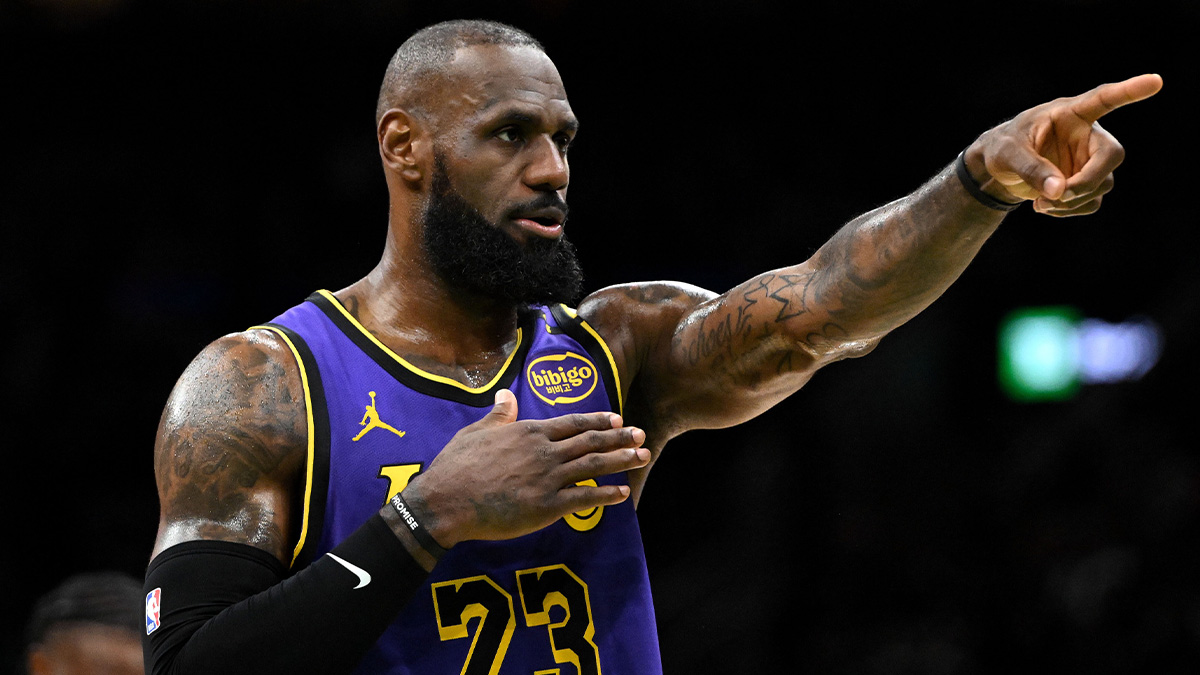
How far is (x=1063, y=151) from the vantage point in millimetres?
2361

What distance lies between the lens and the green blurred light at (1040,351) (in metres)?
8.41

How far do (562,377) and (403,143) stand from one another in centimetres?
73

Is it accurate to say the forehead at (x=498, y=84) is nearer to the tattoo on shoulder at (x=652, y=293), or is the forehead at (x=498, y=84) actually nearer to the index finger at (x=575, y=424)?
the tattoo on shoulder at (x=652, y=293)

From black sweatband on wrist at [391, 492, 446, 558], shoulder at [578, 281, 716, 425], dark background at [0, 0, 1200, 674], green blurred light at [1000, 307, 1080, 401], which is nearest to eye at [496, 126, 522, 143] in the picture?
shoulder at [578, 281, 716, 425]

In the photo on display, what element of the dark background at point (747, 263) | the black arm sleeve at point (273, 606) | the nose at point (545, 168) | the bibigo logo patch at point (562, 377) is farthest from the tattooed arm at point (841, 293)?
the dark background at point (747, 263)

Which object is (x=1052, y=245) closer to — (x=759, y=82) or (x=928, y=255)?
(x=759, y=82)

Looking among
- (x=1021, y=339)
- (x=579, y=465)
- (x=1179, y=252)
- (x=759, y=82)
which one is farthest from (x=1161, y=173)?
(x=579, y=465)

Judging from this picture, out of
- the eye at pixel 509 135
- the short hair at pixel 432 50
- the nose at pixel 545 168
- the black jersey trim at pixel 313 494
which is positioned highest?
the short hair at pixel 432 50

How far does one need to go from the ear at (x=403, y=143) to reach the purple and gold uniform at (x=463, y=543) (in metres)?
0.38

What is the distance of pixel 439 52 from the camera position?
3100 millimetres

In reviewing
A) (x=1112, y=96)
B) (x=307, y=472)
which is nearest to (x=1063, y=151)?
(x=1112, y=96)

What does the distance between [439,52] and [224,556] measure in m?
1.36

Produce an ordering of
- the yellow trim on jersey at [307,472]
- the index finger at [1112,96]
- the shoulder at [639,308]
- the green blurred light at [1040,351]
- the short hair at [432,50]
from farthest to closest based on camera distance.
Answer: the green blurred light at [1040,351]
the shoulder at [639,308]
the short hair at [432,50]
the yellow trim on jersey at [307,472]
the index finger at [1112,96]

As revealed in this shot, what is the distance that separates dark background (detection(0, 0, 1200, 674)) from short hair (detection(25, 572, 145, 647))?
379 centimetres
